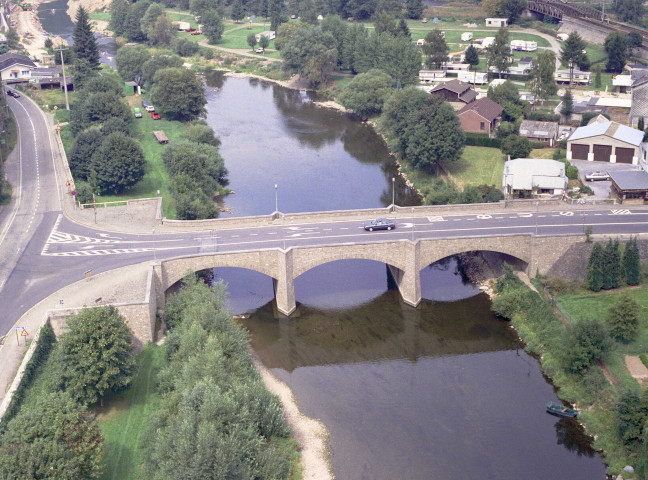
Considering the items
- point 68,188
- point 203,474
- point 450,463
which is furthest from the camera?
point 68,188

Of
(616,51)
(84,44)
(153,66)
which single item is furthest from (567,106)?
(84,44)

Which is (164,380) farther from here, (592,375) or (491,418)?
(592,375)

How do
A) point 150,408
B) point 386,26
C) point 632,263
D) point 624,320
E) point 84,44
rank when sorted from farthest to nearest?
point 386,26 → point 84,44 → point 632,263 → point 624,320 → point 150,408

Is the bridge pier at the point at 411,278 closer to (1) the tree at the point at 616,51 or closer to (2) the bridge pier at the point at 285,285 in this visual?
(2) the bridge pier at the point at 285,285

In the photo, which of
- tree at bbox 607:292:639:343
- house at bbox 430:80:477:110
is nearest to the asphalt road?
Result: tree at bbox 607:292:639:343

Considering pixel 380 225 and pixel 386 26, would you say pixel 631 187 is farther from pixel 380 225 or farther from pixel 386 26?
pixel 386 26

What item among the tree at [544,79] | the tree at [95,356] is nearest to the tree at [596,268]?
the tree at [95,356]

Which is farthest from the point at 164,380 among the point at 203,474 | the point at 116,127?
the point at 116,127
